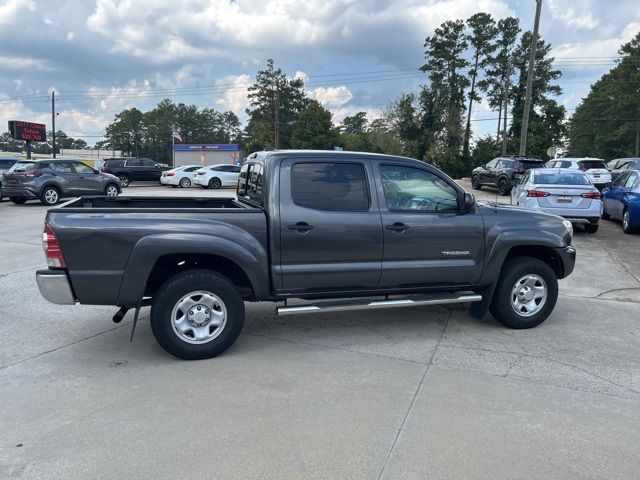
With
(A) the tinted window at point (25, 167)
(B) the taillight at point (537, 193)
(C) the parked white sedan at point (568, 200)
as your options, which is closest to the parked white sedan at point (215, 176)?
(A) the tinted window at point (25, 167)

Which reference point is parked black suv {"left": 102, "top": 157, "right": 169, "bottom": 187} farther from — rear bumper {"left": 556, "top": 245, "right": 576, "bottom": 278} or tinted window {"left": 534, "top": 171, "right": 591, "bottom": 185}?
rear bumper {"left": 556, "top": 245, "right": 576, "bottom": 278}

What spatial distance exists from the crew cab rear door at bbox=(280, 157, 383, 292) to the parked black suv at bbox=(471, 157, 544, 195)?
16.5 m

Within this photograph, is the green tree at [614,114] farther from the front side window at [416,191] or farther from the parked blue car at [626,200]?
the front side window at [416,191]

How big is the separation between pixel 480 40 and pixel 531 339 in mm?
56585

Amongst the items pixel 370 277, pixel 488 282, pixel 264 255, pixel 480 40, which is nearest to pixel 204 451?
pixel 264 255

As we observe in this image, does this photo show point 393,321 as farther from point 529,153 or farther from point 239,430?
point 529,153

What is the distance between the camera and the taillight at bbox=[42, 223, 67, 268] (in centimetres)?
407

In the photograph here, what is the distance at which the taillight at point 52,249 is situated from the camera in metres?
4.07

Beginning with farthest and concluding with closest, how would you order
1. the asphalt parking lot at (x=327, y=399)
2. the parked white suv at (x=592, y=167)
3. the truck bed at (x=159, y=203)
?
the parked white suv at (x=592, y=167) < the truck bed at (x=159, y=203) < the asphalt parking lot at (x=327, y=399)

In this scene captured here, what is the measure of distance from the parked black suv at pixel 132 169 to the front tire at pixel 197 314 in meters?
24.5

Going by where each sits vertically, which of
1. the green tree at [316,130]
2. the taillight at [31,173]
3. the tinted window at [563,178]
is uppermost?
the green tree at [316,130]

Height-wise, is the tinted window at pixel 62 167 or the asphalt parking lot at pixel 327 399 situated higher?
the tinted window at pixel 62 167

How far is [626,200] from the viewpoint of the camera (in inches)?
497

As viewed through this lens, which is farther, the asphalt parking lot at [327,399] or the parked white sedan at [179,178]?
the parked white sedan at [179,178]
